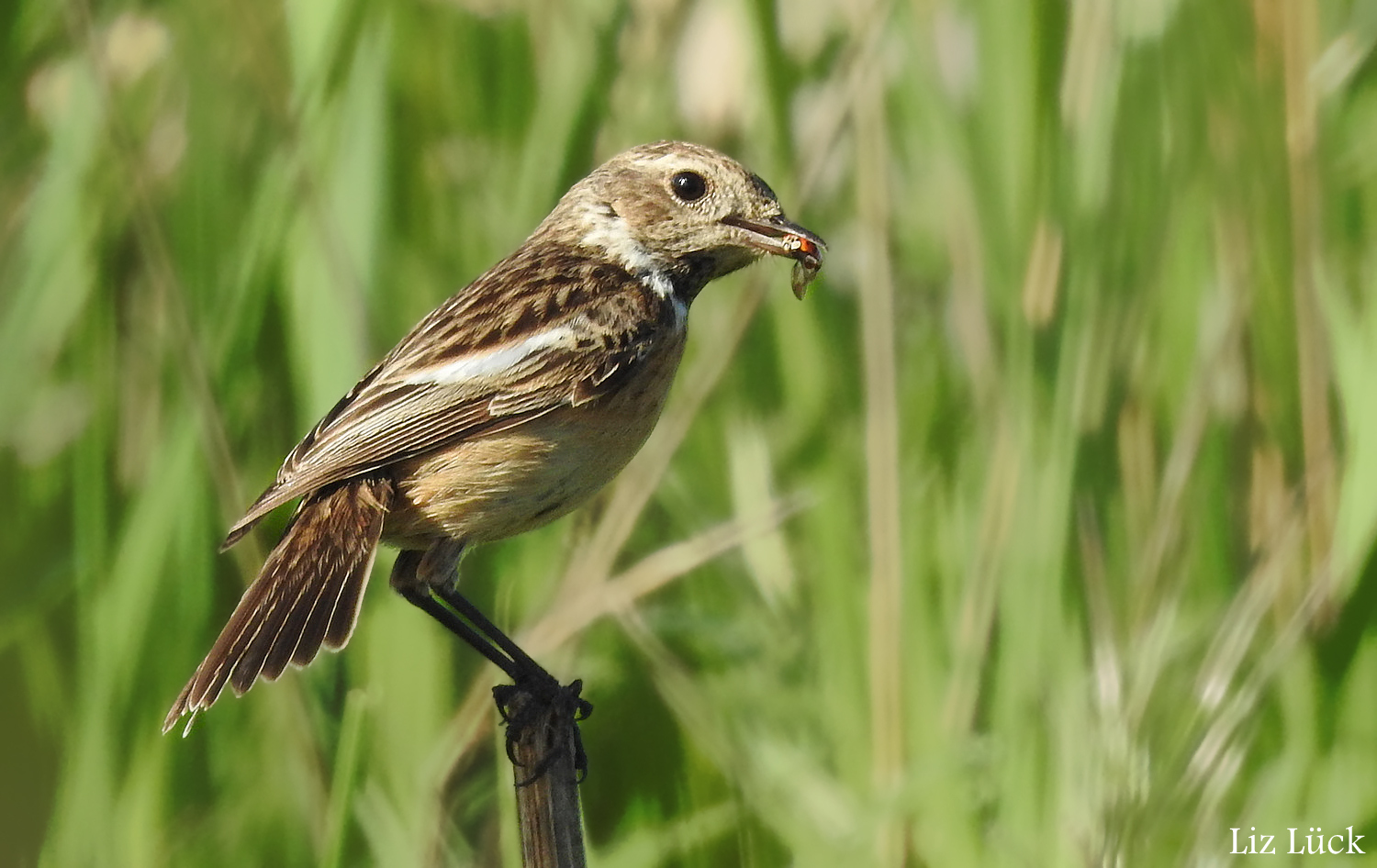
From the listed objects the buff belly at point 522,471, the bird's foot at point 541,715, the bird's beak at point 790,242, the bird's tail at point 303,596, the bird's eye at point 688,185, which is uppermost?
the bird's eye at point 688,185

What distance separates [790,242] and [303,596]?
3.39 feet

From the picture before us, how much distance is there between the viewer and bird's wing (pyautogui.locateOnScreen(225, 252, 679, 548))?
2.67 m

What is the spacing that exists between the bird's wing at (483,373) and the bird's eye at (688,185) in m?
0.20

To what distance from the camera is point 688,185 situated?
Result: 2979 mm

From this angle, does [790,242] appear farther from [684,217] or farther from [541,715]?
[541,715]

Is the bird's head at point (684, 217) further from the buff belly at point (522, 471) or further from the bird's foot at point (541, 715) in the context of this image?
the bird's foot at point (541, 715)

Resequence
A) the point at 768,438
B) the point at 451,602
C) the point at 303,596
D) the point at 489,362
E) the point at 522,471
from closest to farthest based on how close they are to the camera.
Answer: the point at 303,596 → the point at 522,471 → the point at 489,362 → the point at 451,602 → the point at 768,438

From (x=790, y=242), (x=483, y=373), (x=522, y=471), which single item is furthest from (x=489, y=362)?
(x=790, y=242)

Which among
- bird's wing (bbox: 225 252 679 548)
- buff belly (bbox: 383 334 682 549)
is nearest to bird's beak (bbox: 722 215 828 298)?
bird's wing (bbox: 225 252 679 548)

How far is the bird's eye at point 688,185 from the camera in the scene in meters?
2.96

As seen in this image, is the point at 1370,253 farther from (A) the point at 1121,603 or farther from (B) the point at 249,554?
(B) the point at 249,554

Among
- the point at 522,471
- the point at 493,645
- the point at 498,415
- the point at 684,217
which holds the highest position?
the point at 684,217

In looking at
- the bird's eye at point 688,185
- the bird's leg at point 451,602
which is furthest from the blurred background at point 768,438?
the bird's eye at point 688,185

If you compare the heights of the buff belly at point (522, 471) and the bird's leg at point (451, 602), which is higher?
the buff belly at point (522, 471)
